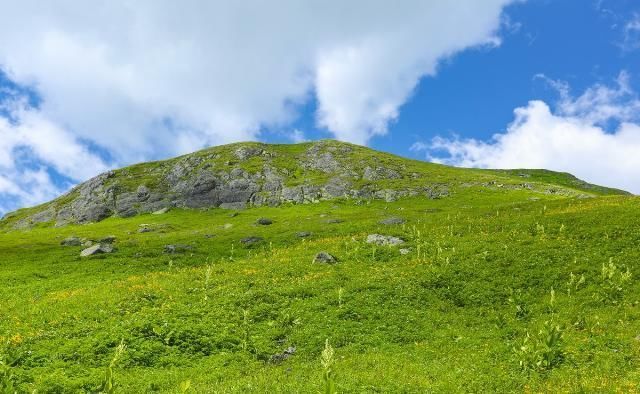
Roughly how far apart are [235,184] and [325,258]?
10559 centimetres

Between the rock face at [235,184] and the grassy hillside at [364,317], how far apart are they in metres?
80.4

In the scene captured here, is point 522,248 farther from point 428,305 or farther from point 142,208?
point 142,208

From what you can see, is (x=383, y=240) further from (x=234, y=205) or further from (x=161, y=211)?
(x=161, y=211)

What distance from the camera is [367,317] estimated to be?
29938mm

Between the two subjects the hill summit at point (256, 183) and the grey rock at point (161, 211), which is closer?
the grey rock at point (161, 211)

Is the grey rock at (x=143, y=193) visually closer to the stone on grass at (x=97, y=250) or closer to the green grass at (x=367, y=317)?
the stone on grass at (x=97, y=250)

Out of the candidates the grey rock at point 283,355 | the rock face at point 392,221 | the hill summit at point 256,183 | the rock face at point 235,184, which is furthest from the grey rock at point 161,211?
Answer: the grey rock at point 283,355

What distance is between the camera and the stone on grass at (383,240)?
48697 mm

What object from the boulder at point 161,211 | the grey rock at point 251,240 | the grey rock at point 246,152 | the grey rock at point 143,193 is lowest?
the grey rock at point 251,240

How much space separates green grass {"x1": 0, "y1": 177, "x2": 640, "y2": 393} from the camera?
20.5m

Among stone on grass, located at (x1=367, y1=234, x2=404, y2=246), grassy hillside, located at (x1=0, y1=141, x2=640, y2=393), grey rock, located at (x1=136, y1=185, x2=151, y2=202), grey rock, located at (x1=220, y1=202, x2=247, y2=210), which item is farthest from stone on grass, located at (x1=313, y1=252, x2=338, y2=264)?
grey rock, located at (x1=136, y1=185, x2=151, y2=202)

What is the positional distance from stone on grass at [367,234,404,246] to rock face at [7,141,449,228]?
242ft

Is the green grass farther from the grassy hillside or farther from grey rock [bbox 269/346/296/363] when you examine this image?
grey rock [bbox 269/346/296/363]

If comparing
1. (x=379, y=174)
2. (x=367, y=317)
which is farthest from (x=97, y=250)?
(x=379, y=174)
